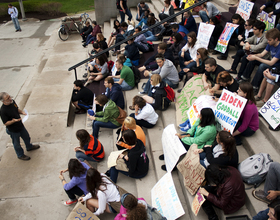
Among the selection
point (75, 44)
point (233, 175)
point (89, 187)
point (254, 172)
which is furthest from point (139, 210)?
point (75, 44)

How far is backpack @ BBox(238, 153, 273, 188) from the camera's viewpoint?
325 centimetres

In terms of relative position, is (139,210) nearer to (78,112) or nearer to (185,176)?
(185,176)

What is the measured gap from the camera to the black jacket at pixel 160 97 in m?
5.35

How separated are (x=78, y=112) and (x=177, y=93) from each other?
3.11 m

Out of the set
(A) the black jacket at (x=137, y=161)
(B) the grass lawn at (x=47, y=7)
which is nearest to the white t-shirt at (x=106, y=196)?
(A) the black jacket at (x=137, y=161)

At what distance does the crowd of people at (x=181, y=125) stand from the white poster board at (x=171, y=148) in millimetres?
227

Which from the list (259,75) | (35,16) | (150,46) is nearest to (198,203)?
(259,75)

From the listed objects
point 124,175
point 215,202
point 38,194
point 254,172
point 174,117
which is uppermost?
point 254,172

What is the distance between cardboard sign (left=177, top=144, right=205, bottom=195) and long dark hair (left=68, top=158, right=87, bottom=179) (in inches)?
Answer: 63.9

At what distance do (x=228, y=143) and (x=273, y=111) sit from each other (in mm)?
1548

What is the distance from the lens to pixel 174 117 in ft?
17.6

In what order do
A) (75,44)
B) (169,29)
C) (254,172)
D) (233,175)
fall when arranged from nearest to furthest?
(233,175), (254,172), (169,29), (75,44)

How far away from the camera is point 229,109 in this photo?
13.2 feet

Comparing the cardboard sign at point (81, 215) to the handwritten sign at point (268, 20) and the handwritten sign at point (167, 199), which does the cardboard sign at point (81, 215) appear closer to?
the handwritten sign at point (167, 199)
